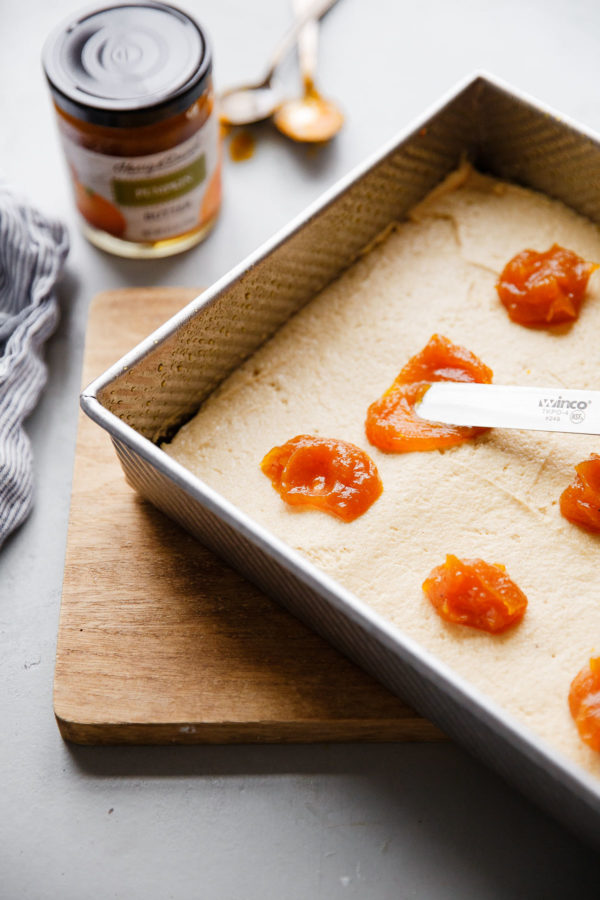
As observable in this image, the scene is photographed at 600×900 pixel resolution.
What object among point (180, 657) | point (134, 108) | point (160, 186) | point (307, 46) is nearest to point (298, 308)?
point (160, 186)

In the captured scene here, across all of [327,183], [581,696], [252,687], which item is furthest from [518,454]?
[327,183]

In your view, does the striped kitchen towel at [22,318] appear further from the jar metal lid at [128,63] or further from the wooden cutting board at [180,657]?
the jar metal lid at [128,63]

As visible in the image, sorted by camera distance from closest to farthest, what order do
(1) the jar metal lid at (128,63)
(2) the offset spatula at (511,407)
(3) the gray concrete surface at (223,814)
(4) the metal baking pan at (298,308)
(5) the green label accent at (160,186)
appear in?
(4) the metal baking pan at (298,308), (3) the gray concrete surface at (223,814), (2) the offset spatula at (511,407), (1) the jar metal lid at (128,63), (5) the green label accent at (160,186)

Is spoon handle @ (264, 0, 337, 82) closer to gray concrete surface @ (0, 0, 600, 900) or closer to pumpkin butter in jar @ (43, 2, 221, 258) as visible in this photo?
pumpkin butter in jar @ (43, 2, 221, 258)

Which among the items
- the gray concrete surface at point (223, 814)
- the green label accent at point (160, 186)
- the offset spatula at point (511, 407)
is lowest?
the gray concrete surface at point (223, 814)

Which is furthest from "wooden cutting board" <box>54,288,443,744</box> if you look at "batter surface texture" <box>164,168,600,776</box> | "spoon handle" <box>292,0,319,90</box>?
"spoon handle" <box>292,0,319,90</box>

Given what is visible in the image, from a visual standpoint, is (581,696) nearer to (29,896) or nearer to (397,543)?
(397,543)

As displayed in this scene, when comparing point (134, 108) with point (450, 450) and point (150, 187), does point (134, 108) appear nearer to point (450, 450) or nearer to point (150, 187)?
point (150, 187)

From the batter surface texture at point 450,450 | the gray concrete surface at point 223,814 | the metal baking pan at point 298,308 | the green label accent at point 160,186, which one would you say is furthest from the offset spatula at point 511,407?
the green label accent at point 160,186
